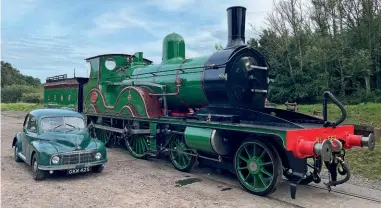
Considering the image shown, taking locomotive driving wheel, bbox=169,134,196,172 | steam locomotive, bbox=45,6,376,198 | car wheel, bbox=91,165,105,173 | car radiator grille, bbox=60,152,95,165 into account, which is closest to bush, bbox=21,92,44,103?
steam locomotive, bbox=45,6,376,198

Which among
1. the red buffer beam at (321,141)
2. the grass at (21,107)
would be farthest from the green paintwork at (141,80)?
the grass at (21,107)

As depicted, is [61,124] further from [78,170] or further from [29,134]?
[78,170]

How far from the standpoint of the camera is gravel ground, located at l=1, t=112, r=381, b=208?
5.55m

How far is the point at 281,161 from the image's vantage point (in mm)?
5953

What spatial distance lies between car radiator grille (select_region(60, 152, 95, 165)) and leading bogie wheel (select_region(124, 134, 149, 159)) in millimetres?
2176

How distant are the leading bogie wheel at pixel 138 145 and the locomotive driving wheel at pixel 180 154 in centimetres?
119

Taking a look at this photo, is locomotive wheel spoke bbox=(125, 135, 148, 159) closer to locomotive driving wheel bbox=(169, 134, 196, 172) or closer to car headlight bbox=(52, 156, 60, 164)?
locomotive driving wheel bbox=(169, 134, 196, 172)

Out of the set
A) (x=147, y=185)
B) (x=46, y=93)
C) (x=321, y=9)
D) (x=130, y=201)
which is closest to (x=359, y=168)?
(x=147, y=185)

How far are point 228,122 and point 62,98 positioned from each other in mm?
9748

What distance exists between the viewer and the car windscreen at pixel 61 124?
7629 millimetres

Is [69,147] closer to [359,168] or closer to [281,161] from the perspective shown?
[281,161]

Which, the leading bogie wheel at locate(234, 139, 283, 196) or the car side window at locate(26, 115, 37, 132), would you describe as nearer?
the leading bogie wheel at locate(234, 139, 283, 196)

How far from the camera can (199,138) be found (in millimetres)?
6797

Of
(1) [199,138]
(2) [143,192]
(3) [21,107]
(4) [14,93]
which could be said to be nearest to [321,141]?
(1) [199,138]
